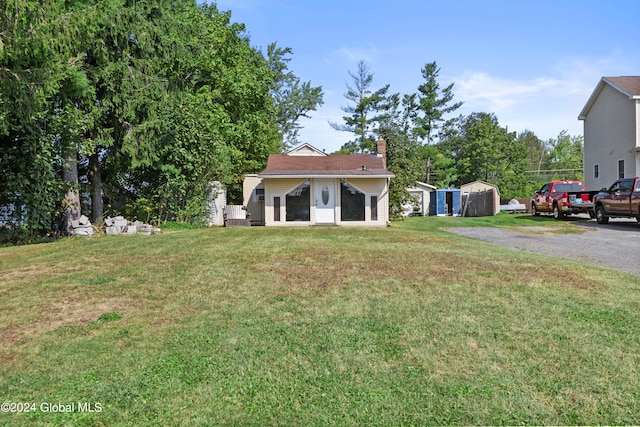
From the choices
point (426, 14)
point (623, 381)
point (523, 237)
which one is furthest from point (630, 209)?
point (623, 381)

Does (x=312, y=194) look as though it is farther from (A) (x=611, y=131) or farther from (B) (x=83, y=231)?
(A) (x=611, y=131)

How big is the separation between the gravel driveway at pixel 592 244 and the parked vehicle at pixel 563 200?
388 centimetres

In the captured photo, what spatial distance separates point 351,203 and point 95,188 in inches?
432

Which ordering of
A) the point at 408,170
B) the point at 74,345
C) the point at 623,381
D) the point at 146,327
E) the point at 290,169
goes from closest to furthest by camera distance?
the point at 623,381 → the point at 74,345 → the point at 146,327 → the point at 290,169 → the point at 408,170

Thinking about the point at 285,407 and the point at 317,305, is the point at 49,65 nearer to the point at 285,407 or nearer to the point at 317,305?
the point at 317,305

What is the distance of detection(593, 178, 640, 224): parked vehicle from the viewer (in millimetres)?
15547

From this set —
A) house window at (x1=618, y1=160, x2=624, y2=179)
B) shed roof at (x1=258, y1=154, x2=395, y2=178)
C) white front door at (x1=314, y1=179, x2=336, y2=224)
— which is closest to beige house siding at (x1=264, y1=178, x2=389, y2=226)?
white front door at (x1=314, y1=179, x2=336, y2=224)

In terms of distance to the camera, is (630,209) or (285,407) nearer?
(285,407)

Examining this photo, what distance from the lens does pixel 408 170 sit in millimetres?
26219

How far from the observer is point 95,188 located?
1556 centimetres

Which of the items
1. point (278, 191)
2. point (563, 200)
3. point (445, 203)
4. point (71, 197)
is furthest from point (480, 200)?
point (71, 197)

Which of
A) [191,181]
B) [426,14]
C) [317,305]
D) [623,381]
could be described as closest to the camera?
[623,381]

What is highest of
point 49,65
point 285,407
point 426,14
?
point 426,14

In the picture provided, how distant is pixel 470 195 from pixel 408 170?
8.67 m
